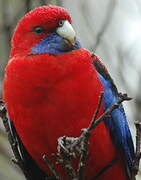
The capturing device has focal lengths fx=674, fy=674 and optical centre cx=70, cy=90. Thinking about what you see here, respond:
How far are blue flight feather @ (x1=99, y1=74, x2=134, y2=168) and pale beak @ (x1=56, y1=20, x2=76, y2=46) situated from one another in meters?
0.28

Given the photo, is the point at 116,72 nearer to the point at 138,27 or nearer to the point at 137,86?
the point at 137,86

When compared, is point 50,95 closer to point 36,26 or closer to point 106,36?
point 36,26

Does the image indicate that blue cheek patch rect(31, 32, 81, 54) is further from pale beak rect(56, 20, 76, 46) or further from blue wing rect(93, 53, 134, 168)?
blue wing rect(93, 53, 134, 168)

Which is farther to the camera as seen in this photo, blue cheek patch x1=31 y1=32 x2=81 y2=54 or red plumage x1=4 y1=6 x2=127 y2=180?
blue cheek patch x1=31 y1=32 x2=81 y2=54

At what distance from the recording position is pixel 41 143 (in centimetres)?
344

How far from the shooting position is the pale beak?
11.1 feet

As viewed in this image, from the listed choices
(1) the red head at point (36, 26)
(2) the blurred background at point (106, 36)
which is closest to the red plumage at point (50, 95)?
(1) the red head at point (36, 26)

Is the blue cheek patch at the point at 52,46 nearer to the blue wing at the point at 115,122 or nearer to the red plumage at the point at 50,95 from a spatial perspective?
the red plumage at the point at 50,95

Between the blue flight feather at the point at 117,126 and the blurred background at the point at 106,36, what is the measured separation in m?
1.02

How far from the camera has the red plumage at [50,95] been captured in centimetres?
334

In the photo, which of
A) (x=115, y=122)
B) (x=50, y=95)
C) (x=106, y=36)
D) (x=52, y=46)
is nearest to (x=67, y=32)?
(x=52, y=46)

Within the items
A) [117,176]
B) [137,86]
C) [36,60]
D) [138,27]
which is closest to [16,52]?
[36,60]

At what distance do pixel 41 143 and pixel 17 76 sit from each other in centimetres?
36

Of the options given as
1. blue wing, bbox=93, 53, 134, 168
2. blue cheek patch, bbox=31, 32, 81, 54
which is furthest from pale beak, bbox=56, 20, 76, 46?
blue wing, bbox=93, 53, 134, 168
